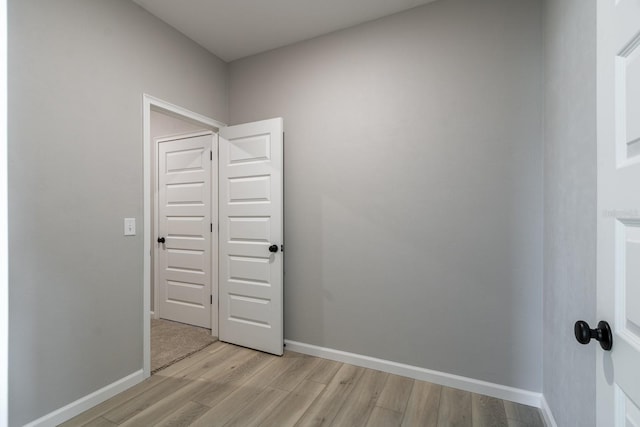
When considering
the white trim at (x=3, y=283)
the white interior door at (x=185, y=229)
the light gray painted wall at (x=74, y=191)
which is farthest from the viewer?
the white interior door at (x=185, y=229)

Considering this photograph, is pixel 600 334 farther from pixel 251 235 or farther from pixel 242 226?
pixel 242 226

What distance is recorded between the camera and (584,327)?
0.79 m

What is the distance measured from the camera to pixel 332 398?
2.04 metres

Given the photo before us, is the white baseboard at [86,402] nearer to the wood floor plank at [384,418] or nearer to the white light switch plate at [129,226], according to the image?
the white light switch plate at [129,226]

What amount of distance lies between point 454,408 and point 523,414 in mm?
421

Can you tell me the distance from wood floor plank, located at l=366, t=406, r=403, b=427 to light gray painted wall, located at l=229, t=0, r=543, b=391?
491mm

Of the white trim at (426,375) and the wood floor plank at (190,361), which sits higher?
the white trim at (426,375)

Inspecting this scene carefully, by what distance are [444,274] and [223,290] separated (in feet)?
6.87

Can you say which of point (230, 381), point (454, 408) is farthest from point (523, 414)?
point (230, 381)

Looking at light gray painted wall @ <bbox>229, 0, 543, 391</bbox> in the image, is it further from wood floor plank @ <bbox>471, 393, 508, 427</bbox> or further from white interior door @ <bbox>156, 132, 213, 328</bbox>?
white interior door @ <bbox>156, 132, 213, 328</bbox>

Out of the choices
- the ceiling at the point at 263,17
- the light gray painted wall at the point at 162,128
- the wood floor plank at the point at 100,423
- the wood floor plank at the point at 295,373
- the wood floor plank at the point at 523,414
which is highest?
the ceiling at the point at 263,17

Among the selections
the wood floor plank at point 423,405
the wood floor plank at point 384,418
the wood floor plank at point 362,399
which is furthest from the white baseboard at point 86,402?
the wood floor plank at point 423,405

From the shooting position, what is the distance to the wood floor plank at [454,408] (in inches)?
70.8

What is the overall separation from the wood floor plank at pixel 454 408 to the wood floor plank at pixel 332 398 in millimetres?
628
